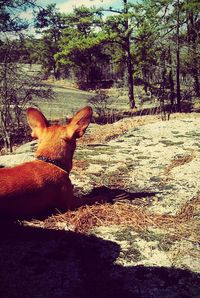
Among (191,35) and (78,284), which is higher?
(191,35)

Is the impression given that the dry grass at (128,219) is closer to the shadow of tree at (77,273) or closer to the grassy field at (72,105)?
the shadow of tree at (77,273)

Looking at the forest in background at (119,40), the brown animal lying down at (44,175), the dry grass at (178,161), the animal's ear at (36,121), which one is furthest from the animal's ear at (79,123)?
the forest in background at (119,40)

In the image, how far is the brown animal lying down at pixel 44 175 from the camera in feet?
9.67

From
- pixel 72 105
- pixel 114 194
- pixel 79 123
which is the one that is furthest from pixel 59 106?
pixel 79 123

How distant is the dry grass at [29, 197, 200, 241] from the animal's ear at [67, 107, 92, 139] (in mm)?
638

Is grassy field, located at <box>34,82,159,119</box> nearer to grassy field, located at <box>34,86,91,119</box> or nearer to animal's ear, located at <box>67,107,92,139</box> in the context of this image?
grassy field, located at <box>34,86,91,119</box>

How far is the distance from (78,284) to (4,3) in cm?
1597

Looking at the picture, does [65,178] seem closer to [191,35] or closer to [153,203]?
[153,203]

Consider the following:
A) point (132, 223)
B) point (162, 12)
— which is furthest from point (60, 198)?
point (162, 12)

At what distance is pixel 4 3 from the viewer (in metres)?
16.1

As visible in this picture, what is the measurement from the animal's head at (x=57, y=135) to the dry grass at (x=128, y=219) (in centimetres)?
50

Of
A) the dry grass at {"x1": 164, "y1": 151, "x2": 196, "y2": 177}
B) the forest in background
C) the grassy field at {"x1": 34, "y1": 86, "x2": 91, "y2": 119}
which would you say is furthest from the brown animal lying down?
the grassy field at {"x1": 34, "y1": 86, "x2": 91, "y2": 119}

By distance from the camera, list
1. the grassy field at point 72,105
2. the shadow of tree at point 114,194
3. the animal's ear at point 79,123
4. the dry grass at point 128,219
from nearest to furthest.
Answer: the dry grass at point 128,219 → the animal's ear at point 79,123 → the shadow of tree at point 114,194 → the grassy field at point 72,105

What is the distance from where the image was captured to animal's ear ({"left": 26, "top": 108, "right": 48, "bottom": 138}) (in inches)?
134
